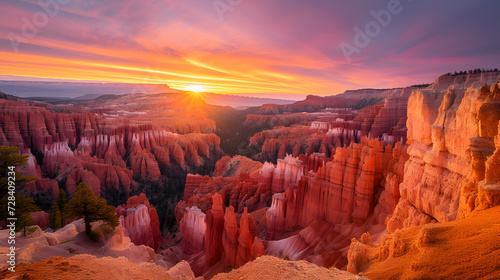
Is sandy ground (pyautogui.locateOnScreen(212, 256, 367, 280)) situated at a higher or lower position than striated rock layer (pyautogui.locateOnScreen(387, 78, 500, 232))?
lower

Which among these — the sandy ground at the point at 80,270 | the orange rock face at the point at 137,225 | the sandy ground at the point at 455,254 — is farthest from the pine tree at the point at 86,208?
the sandy ground at the point at 455,254

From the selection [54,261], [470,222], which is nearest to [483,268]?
[470,222]

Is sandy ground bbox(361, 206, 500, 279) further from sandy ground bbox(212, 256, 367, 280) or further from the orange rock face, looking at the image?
the orange rock face

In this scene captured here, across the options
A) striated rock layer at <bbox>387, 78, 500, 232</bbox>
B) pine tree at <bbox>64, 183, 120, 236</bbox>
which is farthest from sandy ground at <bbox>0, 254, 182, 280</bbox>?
striated rock layer at <bbox>387, 78, 500, 232</bbox>

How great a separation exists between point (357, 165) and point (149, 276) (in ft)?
41.1

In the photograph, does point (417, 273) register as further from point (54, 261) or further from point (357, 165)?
point (357, 165)

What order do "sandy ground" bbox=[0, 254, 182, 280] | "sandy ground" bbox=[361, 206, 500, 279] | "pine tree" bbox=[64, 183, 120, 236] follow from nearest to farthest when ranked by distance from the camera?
1. "sandy ground" bbox=[361, 206, 500, 279]
2. "sandy ground" bbox=[0, 254, 182, 280]
3. "pine tree" bbox=[64, 183, 120, 236]

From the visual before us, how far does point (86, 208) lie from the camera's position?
37.1 feet

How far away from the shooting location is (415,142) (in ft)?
33.8

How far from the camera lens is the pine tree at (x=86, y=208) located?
437 inches

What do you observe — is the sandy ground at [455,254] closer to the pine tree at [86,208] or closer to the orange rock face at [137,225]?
the pine tree at [86,208]

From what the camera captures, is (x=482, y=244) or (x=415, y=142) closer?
(x=482, y=244)

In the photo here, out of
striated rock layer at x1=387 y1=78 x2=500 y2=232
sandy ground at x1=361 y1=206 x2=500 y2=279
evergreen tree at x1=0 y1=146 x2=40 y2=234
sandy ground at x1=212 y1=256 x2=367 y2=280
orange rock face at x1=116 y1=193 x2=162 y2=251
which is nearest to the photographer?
sandy ground at x1=361 y1=206 x2=500 y2=279

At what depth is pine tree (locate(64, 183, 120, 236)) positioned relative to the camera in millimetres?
11102
